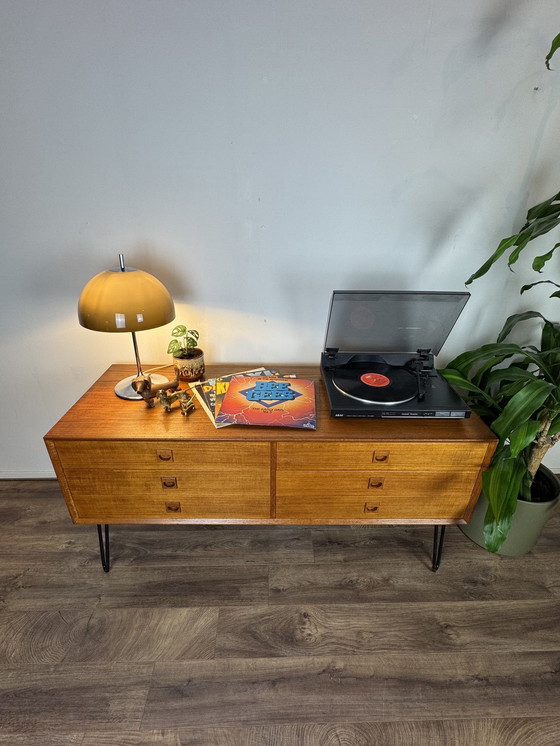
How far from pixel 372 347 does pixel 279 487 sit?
23.3 inches

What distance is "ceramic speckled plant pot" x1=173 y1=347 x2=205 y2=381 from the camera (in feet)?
3.99

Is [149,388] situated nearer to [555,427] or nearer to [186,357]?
[186,357]

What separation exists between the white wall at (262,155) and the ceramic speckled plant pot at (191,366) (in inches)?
5.9

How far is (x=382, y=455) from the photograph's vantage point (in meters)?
1.02

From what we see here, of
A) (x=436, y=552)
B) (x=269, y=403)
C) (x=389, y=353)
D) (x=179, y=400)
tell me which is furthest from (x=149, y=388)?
(x=436, y=552)

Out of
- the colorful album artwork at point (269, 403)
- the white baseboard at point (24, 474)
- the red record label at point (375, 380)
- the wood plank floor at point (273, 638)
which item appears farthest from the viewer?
the white baseboard at point (24, 474)

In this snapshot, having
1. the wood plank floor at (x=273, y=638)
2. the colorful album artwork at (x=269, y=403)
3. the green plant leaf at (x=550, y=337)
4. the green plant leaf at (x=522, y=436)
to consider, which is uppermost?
the green plant leaf at (x=550, y=337)

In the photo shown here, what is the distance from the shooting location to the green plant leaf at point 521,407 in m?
0.99

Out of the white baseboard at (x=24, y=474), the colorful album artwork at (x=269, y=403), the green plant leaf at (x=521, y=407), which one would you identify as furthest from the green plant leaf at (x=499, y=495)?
the white baseboard at (x=24, y=474)

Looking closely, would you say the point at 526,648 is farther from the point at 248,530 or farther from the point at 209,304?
the point at 209,304

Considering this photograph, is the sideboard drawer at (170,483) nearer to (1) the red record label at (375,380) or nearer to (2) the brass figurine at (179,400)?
(2) the brass figurine at (179,400)

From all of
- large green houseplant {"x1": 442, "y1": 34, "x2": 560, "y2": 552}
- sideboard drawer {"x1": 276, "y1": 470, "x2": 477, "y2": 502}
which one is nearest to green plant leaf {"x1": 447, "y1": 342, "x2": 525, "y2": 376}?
large green houseplant {"x1": 442, "y1": 34, "x2": 560, "y2": 552}

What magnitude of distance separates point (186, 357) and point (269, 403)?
336 mm

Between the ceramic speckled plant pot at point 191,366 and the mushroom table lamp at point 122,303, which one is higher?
the mushroom table lamp at point 122,303
